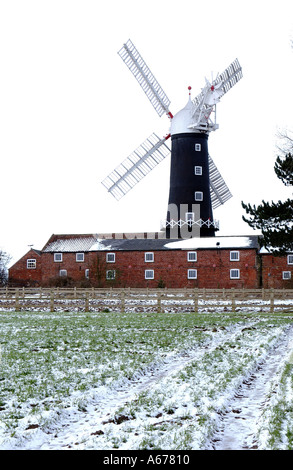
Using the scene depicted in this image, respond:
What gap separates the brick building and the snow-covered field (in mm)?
33495

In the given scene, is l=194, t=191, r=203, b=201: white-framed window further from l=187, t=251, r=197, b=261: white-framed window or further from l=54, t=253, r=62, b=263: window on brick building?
l=54, t=253, r=62, b=263: window on brick building

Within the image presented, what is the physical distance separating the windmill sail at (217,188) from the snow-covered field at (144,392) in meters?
38.8

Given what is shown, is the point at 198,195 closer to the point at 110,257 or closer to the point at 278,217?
the point at 110,257

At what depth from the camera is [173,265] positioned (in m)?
50.7

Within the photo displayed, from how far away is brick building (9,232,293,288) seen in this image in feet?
160

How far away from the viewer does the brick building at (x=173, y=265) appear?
4872 cm

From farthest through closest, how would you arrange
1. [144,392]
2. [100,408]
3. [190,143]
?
[190,143] < [144,392] < [100,408]

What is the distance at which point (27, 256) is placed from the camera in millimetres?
59875

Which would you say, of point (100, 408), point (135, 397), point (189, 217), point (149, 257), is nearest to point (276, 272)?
point (189, 217)

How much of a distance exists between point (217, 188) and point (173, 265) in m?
9.49

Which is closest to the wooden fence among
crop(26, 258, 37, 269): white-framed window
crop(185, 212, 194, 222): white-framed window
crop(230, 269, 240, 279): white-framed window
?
crop(185, 212, 194, 222): white-framed window
